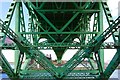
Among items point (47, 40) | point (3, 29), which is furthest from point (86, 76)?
point (47, 40)

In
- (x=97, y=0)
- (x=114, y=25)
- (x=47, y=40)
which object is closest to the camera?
(x=114, y=25)

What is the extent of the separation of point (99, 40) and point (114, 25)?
1328 mm

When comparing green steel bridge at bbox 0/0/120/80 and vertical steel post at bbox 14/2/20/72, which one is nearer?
green steel bridge at bbox 0/0/120/80

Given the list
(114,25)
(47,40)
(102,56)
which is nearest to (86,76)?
(102,56)

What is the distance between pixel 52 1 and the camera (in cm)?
1625

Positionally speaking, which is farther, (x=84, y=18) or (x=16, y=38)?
(x=84, y=18)

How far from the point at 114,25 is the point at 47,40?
51.1 feet

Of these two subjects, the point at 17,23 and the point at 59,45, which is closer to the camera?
the point at 59,45

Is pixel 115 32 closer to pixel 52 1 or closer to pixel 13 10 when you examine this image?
pixel 52 1

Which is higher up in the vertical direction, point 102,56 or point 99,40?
point 99,40

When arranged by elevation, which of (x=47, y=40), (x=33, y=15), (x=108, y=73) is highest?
(x=33, y=15)

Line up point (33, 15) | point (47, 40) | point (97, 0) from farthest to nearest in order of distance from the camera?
1. point (47, 40)
2. point (33, 15)
3. point (97, 0)

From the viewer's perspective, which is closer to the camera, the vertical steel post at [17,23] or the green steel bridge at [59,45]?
the green steel bridge at [59,45]

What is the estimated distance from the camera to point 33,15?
1906cm
